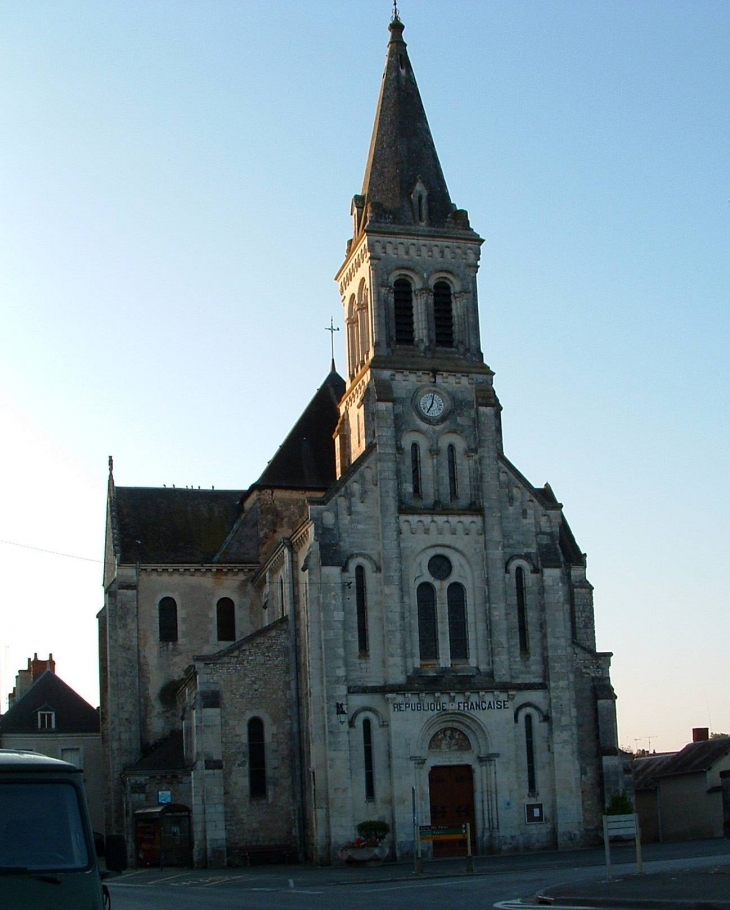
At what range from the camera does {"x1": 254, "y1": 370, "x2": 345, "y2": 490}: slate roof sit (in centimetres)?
5597

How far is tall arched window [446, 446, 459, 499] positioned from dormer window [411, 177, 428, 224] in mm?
9099

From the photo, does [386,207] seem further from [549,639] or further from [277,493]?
[549,639]

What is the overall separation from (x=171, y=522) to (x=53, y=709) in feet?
51.5

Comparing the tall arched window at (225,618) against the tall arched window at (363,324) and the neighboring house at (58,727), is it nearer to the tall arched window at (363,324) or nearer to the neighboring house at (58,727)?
the tall arched window at (363,324)

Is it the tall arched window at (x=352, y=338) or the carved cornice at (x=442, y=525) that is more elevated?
the tall arched window at (x=352, y=338)

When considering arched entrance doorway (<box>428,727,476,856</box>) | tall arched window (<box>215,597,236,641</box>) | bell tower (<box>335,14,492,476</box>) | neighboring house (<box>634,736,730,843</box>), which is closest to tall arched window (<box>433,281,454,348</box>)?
bell tower (<box>335,14,492,476</box>)

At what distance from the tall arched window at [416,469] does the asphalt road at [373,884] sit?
42.7ft

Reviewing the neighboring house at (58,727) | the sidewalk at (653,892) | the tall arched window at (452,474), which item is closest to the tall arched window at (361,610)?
the tall arched window at (452,474)

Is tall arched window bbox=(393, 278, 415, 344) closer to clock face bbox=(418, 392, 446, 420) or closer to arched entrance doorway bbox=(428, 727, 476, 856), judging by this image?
clock face bbox=(418, 392, 446, 420)

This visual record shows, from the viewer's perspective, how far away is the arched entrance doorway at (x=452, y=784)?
44.4m

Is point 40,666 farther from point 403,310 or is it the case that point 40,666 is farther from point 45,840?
point 45,840

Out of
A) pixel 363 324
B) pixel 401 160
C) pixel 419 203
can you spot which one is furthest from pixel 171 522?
pixel 401 160

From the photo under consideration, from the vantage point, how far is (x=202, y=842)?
4412 cm

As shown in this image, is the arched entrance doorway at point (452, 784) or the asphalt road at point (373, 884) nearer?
the asphalt road at point (373, 884)
